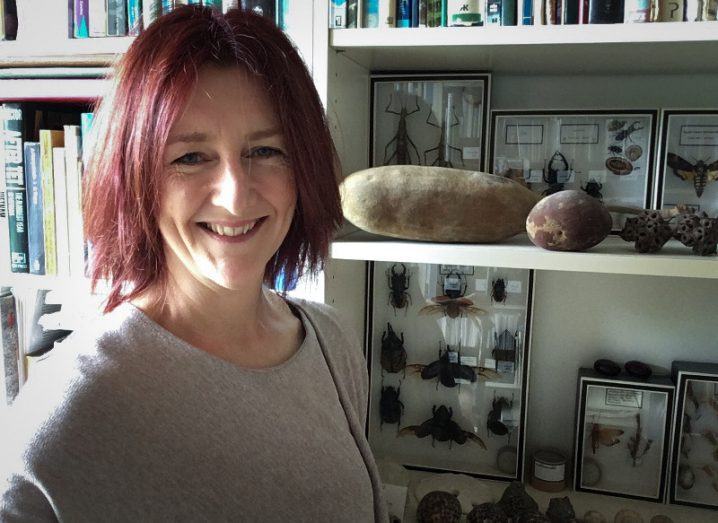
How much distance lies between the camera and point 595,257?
0.78 m

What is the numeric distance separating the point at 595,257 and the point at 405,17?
41 cm

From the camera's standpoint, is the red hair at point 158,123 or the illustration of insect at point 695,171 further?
the illustration of insect at point 695,171

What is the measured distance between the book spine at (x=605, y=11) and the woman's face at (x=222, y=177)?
0.44 m

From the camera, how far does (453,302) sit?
1228mm

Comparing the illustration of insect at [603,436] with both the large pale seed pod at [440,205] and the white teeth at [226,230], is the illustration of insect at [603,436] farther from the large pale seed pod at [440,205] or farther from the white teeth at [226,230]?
the white teeth at [226,230]

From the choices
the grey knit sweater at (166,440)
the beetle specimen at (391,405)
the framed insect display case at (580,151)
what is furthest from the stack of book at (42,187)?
the framed insect display case at (580,151)

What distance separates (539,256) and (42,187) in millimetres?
808

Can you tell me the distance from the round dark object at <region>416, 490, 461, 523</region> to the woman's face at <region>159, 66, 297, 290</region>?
58cm

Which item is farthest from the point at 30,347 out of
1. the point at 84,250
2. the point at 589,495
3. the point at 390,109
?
the point at 589,495

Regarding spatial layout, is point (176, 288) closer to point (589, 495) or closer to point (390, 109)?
point (390, 109)

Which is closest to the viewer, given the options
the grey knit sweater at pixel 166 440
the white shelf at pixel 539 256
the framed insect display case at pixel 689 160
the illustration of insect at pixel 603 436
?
the grey knit sweater at pixel 166 440

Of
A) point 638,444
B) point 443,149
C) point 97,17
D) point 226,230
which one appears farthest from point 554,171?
point 97,17

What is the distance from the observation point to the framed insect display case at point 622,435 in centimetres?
114

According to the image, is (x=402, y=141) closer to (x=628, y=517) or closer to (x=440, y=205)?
(x=440, y=205)
